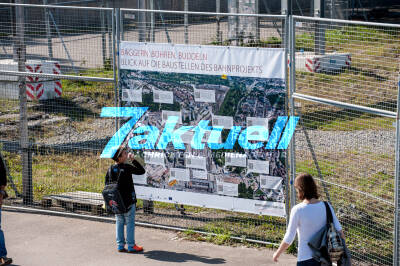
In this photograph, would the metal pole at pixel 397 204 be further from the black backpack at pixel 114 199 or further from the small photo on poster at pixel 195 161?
the black backpack at pixel 114 199

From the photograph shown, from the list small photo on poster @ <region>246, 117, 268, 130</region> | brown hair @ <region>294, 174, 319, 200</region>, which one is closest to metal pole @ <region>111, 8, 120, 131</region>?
small photo on poster @ <region>246, 117, 268, 130</region>

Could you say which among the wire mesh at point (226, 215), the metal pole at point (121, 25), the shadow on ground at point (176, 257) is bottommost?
the shadow on ground at point (176, 257)

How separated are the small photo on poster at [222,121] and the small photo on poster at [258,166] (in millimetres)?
575

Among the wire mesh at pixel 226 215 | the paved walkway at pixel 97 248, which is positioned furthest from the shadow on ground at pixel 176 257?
the wire mesh at pixel 226 215

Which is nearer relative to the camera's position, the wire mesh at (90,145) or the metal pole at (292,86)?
the metal pole at (292,86)

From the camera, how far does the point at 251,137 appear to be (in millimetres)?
7719

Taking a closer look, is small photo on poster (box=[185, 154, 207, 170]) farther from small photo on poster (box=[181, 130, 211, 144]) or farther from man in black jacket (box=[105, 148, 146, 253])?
man in black jacket (box=[105, 148, 146, 253])

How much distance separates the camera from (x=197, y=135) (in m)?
8.14

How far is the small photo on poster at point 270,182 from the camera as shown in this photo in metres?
7.60

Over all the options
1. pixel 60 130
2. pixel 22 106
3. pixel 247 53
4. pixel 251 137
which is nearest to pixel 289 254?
pixel 251 137

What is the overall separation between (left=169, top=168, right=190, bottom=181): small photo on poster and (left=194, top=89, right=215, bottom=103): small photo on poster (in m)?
1.04

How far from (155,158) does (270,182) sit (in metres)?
1.80

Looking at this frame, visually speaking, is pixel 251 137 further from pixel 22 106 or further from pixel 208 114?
pixel 22 106

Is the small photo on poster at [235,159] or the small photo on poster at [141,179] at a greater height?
the small photo on poster at [235,159]
